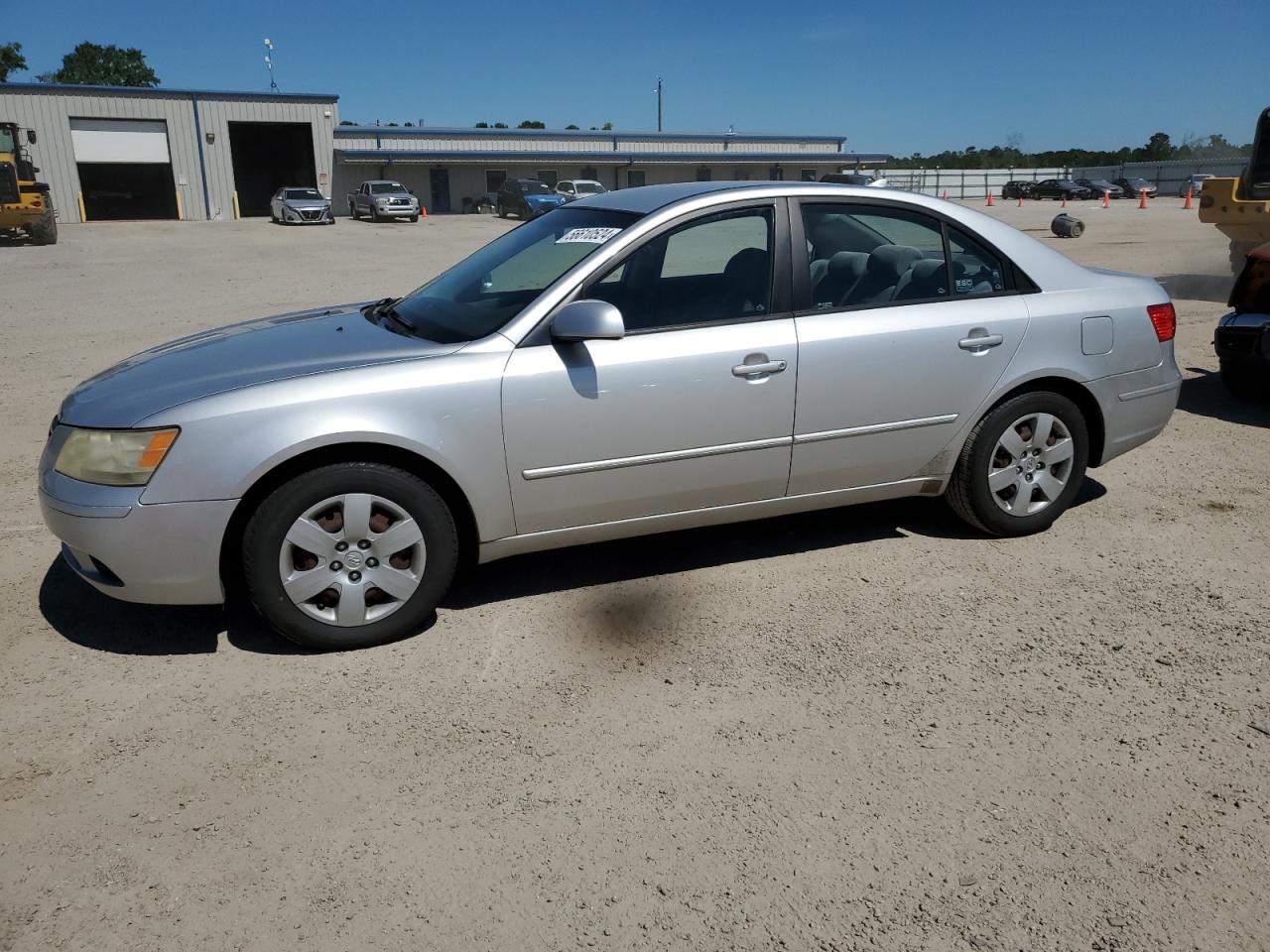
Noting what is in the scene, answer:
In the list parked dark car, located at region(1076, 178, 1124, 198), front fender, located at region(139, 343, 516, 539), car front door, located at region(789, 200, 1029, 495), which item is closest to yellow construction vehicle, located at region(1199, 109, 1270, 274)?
car front door, located at region(789, 200, 1029, 495)

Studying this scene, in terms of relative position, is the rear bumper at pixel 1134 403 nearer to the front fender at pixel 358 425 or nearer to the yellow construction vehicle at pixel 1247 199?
the front fender at pixel 358 425

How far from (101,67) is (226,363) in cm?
10128

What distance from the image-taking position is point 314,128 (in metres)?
47.5

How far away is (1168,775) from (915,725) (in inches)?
28.7

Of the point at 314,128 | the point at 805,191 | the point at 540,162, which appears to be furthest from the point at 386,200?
the point at 805,191

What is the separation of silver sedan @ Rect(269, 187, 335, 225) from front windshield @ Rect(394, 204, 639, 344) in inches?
1446

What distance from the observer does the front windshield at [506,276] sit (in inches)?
158

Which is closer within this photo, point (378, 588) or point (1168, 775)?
point (1168, 775)

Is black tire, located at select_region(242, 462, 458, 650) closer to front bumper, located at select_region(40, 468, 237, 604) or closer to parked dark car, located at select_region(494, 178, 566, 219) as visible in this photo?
front bumper, located at select_region(40, 468, 237, 604)

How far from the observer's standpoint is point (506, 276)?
4.41 metres

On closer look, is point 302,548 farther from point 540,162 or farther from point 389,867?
point 540,162

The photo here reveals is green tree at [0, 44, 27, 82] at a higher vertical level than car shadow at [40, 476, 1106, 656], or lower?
higher

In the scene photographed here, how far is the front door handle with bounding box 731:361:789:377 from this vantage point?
399 centimetres

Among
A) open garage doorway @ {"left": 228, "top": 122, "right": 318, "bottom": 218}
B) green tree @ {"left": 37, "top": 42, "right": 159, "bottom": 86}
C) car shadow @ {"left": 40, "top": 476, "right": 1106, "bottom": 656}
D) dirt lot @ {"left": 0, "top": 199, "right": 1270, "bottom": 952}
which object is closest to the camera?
dirt lot @ {"left": 0, "top": 199, "right": 1270, "bottom": 952}
